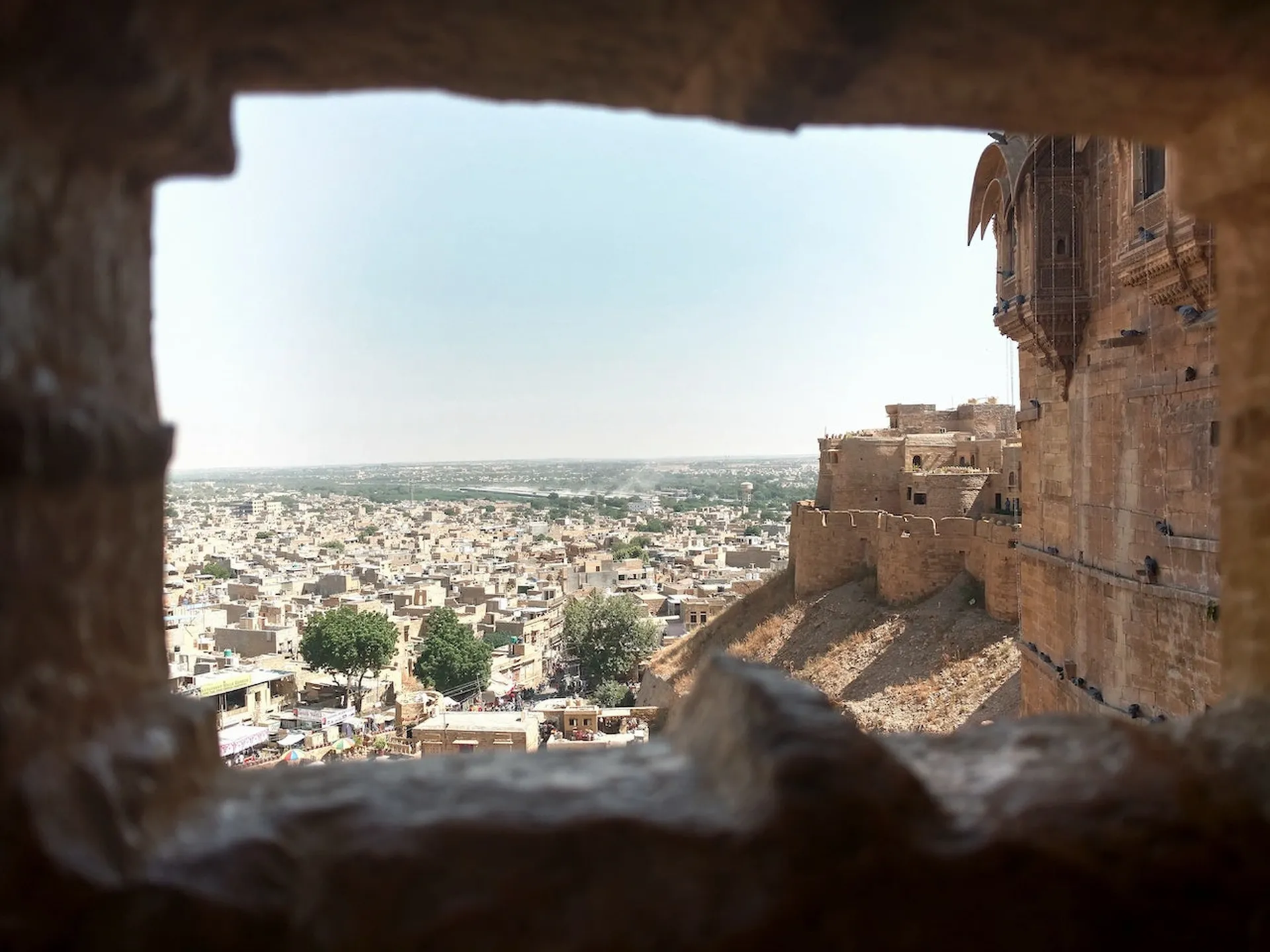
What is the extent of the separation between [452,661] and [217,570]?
120ft

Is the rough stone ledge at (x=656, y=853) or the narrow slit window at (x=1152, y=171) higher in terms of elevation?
the narrow slit window at (x=1152, y=171)

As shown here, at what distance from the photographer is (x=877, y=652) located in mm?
19141

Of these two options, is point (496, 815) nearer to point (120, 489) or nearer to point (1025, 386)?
point (120, 489)

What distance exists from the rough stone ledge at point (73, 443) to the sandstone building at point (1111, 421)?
19.2 ft

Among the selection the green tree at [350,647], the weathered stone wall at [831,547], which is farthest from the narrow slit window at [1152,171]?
the green tree at [350,647]

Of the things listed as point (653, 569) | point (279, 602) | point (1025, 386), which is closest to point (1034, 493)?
point (1025, 386)

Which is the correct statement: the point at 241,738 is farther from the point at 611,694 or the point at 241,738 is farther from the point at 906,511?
the point at 906,511

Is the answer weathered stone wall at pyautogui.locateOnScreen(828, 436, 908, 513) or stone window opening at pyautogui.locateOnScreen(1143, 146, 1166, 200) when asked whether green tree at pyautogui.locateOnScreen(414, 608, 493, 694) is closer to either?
weathered stone wall at pyautogui.locateOnScreen(828, 436, 908, 513)

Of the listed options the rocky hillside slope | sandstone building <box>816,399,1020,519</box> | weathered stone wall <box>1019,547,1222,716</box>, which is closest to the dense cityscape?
the rocky hillside slope

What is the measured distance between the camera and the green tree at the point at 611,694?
2862cm

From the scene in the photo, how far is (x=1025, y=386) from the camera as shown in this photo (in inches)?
393

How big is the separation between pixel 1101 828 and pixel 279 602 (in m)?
48.9

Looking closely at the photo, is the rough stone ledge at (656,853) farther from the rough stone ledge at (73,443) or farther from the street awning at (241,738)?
the street awning at (241,738)

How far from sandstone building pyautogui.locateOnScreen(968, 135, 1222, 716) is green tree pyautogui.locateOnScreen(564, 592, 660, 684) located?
23.4 metres
